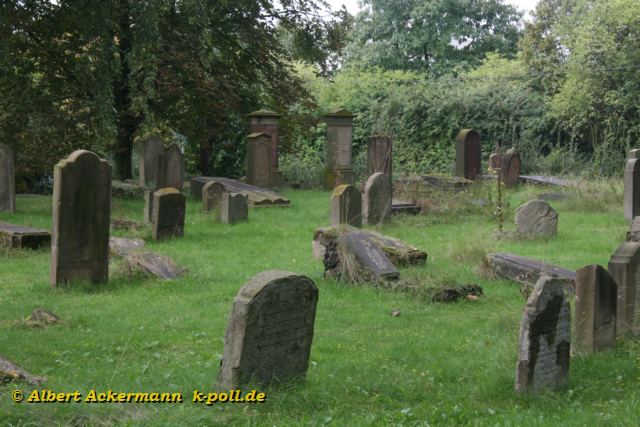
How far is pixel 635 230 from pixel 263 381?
836 centimetres

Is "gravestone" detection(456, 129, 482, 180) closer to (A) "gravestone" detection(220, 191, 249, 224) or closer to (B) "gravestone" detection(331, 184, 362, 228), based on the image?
(A) "gravestone" detection(220, 191, 249, 224)

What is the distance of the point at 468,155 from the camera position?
26578mm

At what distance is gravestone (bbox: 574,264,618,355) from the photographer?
24.4 ft

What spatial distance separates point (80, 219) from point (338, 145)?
56.0 feet

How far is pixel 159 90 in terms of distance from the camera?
936 inches

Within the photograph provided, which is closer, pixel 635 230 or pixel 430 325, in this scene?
pixel 430 325

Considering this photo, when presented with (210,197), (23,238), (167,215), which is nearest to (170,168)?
(210,197)

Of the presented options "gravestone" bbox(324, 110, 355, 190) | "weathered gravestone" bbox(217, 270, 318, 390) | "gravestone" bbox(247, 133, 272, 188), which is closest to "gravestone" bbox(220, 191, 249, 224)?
"gravestone" bbox(247, 133, 272, 188)

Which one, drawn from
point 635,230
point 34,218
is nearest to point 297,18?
point 34,218

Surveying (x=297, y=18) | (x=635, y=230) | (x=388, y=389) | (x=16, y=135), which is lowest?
(x=388, y=389)

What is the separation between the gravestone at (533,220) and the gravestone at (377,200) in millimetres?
3074

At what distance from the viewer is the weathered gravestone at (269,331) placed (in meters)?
6.11

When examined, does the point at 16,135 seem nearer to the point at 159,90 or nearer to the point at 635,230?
the point at 159,90

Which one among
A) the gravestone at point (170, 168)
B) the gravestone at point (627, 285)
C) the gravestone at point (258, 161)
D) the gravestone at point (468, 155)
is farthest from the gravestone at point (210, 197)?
the gravestone at point (627, 285)
